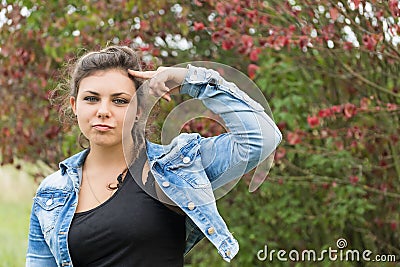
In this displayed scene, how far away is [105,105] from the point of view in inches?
83.8

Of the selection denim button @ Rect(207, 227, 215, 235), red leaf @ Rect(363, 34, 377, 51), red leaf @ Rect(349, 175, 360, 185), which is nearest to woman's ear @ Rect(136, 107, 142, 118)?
denim button @ Rect(207, 227, 215, 235)

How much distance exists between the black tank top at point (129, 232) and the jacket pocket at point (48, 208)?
9cm

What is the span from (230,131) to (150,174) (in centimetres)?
27

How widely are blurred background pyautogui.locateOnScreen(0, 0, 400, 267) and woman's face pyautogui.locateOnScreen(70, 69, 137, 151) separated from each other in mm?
1797

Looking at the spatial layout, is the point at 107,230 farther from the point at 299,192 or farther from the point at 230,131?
the point at 299,192

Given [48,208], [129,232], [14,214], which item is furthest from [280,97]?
[14,214]

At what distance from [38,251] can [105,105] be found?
20.6 inches

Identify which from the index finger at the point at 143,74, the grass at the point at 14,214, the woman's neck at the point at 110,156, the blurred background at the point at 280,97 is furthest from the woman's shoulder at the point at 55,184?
the grass at the point at 14,214

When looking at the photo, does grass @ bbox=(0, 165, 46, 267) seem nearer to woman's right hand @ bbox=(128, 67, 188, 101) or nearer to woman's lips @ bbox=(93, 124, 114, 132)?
woman's lips @ bbox=(93, 124, 114, 132)

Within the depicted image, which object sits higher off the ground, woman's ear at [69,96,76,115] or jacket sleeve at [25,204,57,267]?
woman's ear at [69,96,76,115]

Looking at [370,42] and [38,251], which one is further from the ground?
[38,251]

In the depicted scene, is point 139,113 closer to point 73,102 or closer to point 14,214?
point 73,102

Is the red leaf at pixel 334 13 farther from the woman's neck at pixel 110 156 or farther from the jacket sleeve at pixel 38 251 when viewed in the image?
the jacket sleeve at pixel 38 251

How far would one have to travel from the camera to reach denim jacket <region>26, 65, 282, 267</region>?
209cm
